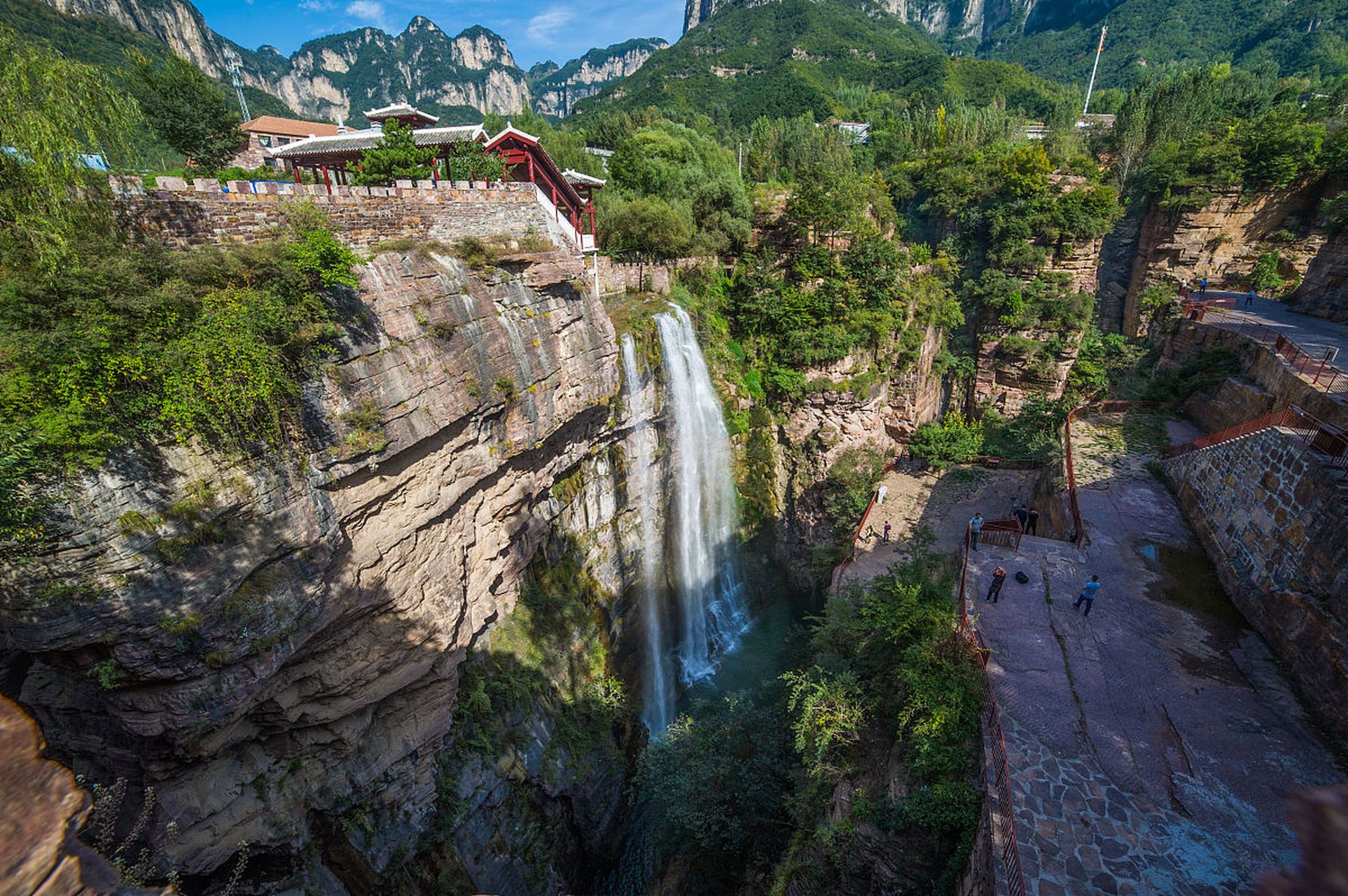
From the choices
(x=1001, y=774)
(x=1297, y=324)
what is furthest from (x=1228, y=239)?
(x=1001, y=774)

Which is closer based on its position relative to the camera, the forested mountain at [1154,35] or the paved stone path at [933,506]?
the paved stone path at [933,506]

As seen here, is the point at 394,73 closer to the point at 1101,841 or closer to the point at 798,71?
the point at 798,71

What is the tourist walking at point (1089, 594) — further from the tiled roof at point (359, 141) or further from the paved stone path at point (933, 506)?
the tiled roof at point (359, 141)

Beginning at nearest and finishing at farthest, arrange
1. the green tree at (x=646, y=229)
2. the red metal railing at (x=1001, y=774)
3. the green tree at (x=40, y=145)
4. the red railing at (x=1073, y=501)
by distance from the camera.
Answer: the green tree at (x=40, y=145) < the red metal railing at (x=1001, y=774) < the red railing at (x=1073, y=501) < the green tree at (x=646, y=229)

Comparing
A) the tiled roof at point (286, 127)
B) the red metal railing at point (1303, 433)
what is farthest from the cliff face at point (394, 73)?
the red metal railing at point (1303, 433)

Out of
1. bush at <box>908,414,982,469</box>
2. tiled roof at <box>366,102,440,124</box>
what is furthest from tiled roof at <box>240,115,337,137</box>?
bush at <box>908,414,982,469</box>

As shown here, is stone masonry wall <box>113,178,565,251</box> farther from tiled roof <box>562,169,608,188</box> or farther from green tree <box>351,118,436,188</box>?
tiled roof <box>562,169,608,188</box>
